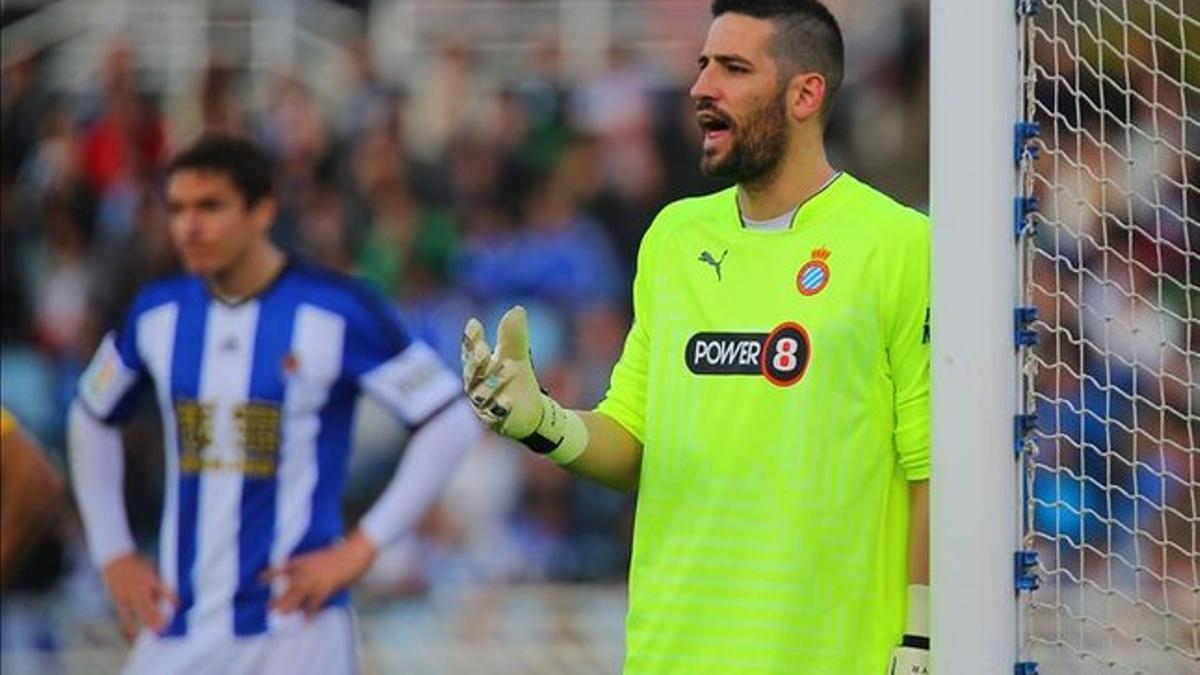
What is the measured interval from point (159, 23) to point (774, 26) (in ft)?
26.0

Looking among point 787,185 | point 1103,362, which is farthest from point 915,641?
point 1103,362

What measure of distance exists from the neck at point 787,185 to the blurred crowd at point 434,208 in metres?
5.96

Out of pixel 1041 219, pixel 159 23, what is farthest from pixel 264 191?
pixel 159 23

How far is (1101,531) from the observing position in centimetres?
606

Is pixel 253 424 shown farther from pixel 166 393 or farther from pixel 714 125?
pixel 714 125

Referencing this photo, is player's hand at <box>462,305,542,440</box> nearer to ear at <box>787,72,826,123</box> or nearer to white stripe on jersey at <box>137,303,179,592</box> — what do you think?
ear at <box>787,72,826,123</box>

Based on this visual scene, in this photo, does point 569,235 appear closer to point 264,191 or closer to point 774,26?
point 264,191

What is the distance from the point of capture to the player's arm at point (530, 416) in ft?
15.8

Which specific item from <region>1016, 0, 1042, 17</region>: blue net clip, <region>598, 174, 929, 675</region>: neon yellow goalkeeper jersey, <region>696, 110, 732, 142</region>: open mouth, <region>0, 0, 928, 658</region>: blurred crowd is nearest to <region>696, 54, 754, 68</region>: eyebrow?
Result: <region>696, 110, 732, 142</region>: open mouth

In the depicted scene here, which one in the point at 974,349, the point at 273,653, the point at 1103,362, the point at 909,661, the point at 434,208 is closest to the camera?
the point at 974,349

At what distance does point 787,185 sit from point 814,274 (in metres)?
0.22

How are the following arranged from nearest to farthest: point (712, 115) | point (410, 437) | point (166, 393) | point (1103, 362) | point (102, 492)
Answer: point (712, 115) → point (1103, 362) → point (166, 393) → point (410, 437) → point (102, 492)

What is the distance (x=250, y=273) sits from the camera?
26.8 feet

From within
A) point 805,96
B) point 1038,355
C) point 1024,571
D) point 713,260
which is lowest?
point 1024,571
